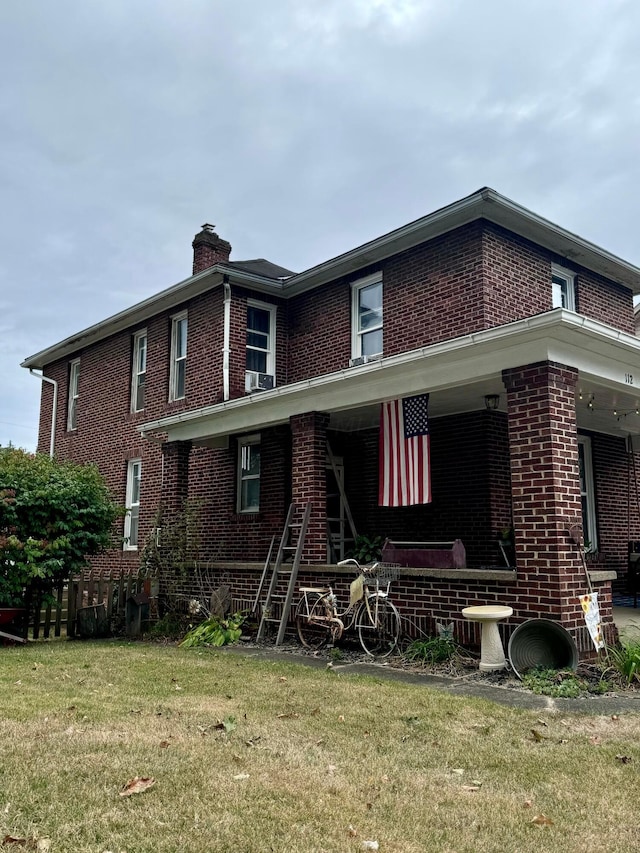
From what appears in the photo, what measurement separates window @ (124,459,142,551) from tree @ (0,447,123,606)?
4919 mm

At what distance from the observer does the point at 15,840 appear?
124 inches

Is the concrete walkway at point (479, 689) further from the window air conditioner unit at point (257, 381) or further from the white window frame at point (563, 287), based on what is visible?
the white window frame at point (563, 287)

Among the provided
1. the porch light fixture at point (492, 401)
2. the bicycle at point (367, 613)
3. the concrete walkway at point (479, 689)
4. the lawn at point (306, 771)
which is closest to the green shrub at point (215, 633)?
the concrete walkway at point (479, 689)

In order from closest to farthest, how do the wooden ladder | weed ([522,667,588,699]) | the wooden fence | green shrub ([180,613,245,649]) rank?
weed ([522,667,588,699]), the wooden ladder, green shrub ([180,613,245,649]), the wooden fence

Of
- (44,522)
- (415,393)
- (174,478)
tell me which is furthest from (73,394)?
(415,393)

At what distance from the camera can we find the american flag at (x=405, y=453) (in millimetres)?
9391

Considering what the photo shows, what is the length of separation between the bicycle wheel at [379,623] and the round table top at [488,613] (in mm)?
1520

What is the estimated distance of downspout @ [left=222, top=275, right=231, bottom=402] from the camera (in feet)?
46.3

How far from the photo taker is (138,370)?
1745 cm

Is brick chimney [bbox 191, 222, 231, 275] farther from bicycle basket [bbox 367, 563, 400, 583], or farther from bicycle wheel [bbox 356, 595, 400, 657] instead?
A: bicycle wheel [bbox 356, 595, 400, 657]

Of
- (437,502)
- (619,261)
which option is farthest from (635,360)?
(619,261)

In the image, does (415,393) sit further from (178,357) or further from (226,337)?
(178,357)

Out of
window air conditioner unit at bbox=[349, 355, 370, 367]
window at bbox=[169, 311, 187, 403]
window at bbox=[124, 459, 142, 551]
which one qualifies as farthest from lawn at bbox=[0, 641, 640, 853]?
window at bbox=[124, 459, 142, 551]

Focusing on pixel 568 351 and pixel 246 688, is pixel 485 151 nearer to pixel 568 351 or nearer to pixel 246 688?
pixel 568 351
